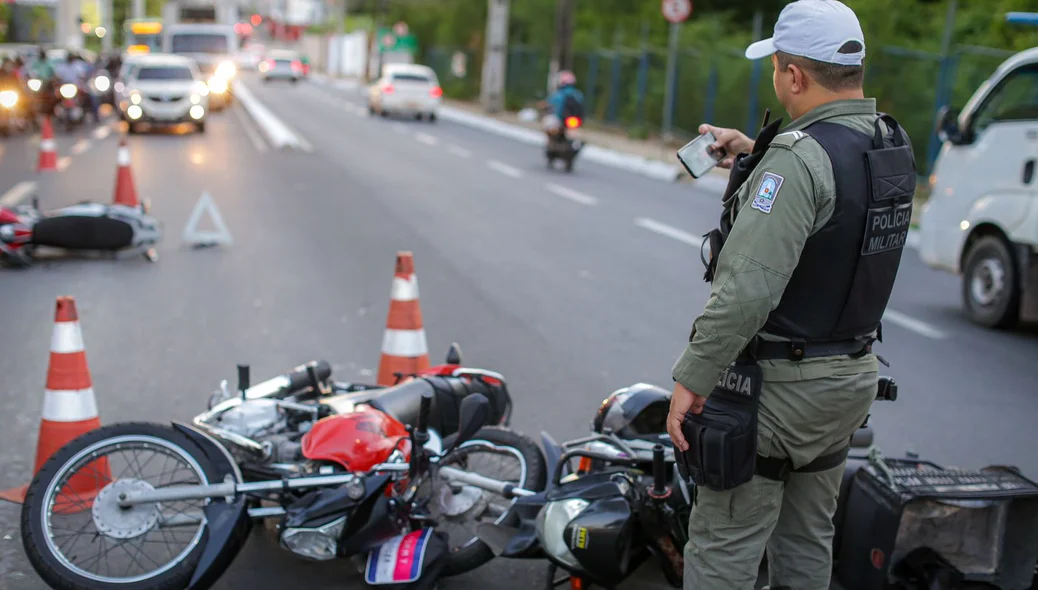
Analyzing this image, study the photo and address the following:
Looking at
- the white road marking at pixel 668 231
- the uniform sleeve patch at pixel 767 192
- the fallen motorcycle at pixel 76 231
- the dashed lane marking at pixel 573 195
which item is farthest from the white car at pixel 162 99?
the uniform sleeve patch at pixel 767 192

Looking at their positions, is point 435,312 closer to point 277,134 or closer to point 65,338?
point 65,338

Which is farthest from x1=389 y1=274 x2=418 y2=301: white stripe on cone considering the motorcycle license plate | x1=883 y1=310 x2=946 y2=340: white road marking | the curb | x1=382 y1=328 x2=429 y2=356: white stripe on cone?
the curb

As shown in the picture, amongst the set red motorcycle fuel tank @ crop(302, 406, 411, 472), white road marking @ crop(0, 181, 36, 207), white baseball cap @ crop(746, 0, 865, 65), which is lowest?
white road marking @ crop(0, 181, 36, 207)

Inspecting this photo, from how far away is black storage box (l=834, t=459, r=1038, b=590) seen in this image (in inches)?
151

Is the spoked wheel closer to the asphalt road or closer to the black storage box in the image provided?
the asphalt road

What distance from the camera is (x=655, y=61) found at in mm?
30203

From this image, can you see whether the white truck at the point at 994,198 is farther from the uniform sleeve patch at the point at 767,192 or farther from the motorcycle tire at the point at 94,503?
the motorcycle tire at the point at 94,503

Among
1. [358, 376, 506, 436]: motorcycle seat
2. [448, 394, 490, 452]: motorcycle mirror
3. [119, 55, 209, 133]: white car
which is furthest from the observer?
[119, 55, 209, 133]: white car

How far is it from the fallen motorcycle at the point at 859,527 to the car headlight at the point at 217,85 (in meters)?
33.1

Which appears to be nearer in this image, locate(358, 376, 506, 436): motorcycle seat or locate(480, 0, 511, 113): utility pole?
locate(358, 376, 506, 436): motorcycle seat

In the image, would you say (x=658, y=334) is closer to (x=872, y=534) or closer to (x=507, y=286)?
(x=507, y=286)

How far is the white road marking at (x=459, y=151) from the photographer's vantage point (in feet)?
76.2

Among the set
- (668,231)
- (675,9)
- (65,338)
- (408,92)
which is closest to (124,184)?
(668,231)

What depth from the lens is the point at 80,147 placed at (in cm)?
2219
